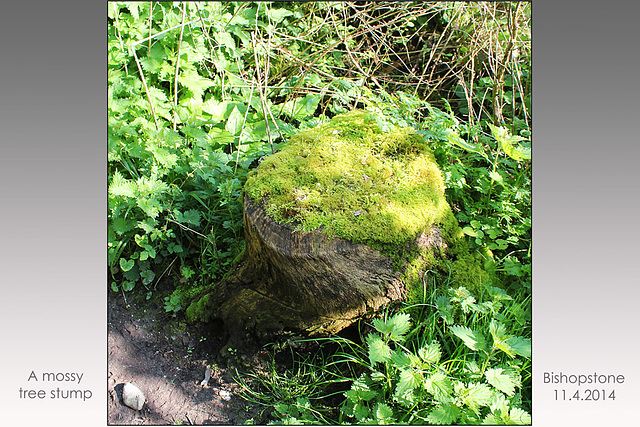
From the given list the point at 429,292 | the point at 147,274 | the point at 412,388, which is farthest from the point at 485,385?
the point at 147,274

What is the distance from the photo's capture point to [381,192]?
2232 millimetres

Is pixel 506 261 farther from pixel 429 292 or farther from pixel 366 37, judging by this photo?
pixel 366 37

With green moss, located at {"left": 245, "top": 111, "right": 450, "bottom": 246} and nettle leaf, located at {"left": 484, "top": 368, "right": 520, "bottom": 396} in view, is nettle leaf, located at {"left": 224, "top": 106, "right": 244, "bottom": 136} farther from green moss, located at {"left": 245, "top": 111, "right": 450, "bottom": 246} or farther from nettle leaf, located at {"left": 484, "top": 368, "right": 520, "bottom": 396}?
nettle leaf, located at {"left": 484, "top": 368, "right": 520, "bottom": 396}

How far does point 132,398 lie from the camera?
2254 millimetres

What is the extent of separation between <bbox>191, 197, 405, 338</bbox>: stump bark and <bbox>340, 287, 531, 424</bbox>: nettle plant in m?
0.18

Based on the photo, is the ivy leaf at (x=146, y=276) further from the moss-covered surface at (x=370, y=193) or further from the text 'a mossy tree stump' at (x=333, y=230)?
the moss-covered surface at (x=370, y=193)

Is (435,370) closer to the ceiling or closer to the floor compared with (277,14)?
closer to the floor

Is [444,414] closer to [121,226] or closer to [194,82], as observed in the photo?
[121,226]

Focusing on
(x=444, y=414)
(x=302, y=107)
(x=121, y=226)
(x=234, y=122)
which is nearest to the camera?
(x=444, y=414)

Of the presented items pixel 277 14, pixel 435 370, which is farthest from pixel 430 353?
pixel 277 14

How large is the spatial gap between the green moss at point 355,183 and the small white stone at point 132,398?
1083mm

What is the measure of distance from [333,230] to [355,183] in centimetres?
33

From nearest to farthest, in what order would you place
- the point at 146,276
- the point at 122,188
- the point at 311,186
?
the point at 311,186 < the point at 122,188 < the point at 146,276

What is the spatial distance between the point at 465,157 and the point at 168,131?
1758mm
